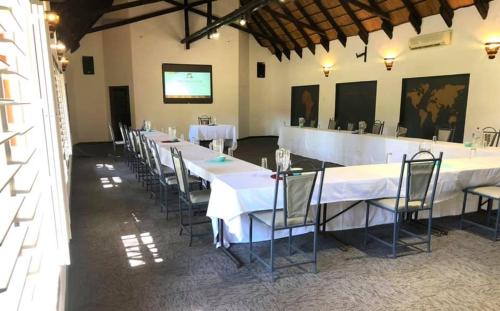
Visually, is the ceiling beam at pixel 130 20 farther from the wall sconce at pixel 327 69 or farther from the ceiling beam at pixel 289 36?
the wall sconce at pixel 327 69

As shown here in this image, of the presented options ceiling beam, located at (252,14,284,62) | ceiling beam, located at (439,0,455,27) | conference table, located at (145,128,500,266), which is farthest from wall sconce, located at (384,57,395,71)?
conference table, located at (145,128,500,266)

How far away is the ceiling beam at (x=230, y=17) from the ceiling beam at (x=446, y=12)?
3496mm

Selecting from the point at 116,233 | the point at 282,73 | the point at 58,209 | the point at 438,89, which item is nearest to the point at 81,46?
the point at 282,73

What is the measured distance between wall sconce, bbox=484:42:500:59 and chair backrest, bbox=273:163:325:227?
5.70 metres

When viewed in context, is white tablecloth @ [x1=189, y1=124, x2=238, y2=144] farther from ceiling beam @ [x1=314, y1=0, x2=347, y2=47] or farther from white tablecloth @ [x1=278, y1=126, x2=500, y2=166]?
ceiling beam @ [x1=314, y1=0, x2=347, y2=47]

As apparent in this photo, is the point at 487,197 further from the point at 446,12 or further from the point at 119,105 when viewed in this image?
the point at 119,105

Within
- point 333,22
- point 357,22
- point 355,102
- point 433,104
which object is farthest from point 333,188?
point 333,22

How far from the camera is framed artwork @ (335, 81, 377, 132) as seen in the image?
382 inches

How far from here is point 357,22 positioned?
29.6 ft

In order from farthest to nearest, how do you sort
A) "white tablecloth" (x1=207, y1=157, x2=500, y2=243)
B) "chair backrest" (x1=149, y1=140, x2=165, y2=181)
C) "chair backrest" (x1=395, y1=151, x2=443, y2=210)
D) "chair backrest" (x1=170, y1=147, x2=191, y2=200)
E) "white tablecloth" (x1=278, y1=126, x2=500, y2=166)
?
"white tablecloth" (x1=278, y1=126, x2=500, y2=166), "chair backrest" (x1=149, y1=140, x2=165, y2=181), "chair backrest" (x1=170, y1=147, x2=191, y2=200), "chair backrest" (x1=395, y1=151, x2=443, y2=210), "white tablecloth" (x1=207, y1=157, x2=500, y2=243)

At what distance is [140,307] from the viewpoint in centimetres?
251

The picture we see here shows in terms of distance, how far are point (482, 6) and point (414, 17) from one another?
1458 mm

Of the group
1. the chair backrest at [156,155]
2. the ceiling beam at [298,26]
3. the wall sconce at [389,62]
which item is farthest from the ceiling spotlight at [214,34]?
the chair backrest at [156,155]

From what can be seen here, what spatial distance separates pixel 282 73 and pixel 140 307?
11.7 metres
